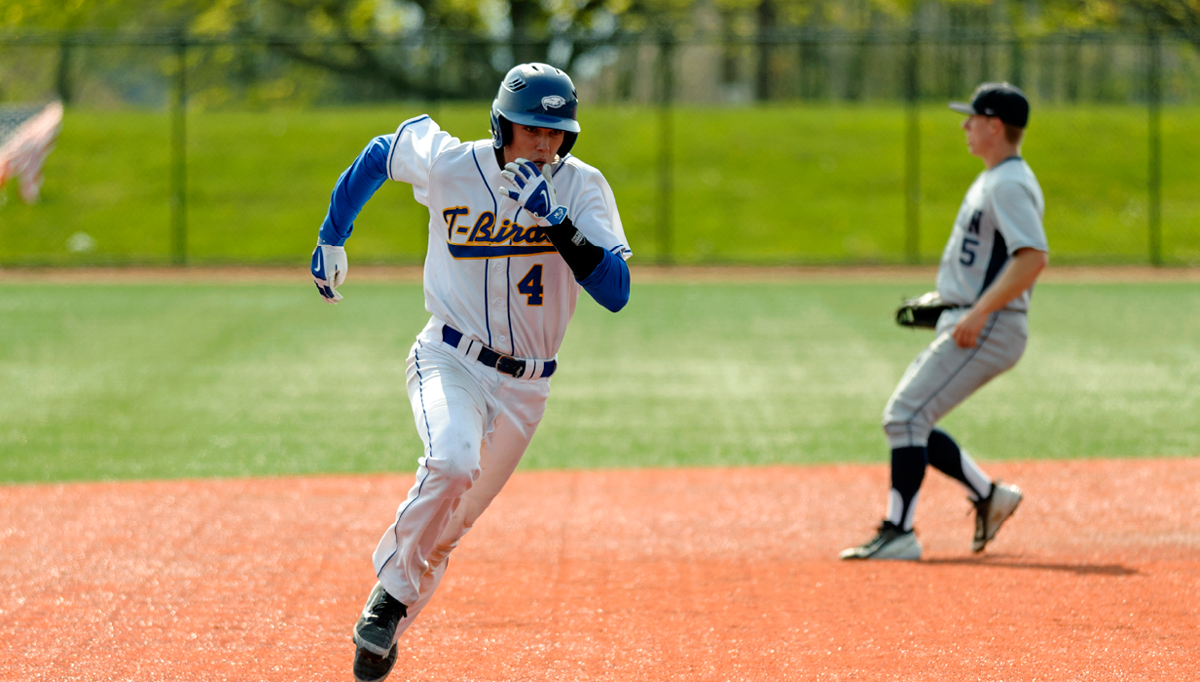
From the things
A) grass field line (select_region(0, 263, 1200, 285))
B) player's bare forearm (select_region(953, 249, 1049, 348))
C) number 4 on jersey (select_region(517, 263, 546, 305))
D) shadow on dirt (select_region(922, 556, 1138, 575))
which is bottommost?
grass field line (select_region(0, 263, 1200, 285))

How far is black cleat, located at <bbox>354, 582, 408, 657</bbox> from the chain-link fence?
15135mm

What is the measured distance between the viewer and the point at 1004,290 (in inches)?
204

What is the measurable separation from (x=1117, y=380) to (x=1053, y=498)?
3.80 metres

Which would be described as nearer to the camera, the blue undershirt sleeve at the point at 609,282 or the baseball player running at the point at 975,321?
the blue undershirt sleeve at the point at 609,282

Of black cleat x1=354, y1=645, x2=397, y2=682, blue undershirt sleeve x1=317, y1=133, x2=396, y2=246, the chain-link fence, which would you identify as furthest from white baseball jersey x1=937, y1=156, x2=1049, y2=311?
the chain-link fence

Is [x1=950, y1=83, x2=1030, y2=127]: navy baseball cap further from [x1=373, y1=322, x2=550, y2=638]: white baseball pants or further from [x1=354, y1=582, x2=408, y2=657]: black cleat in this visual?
[x1=354, y1=582, x2=408, y2=657]: black cleat

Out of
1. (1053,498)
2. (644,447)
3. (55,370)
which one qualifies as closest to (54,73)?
(55,370)

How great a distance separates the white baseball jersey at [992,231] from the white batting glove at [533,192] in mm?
2449

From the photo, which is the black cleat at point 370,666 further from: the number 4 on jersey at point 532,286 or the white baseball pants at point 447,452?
the number 4 on jersey at point 532,286

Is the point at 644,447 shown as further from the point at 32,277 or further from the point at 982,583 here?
the point at 32,277

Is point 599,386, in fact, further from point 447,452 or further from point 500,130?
point 447,452

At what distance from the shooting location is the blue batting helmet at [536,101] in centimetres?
375

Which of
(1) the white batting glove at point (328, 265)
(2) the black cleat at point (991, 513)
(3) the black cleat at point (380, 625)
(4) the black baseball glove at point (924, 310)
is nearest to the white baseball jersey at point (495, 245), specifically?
(1) the white batting glove at point (328, 265)

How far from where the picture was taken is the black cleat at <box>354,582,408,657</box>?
3635mm
